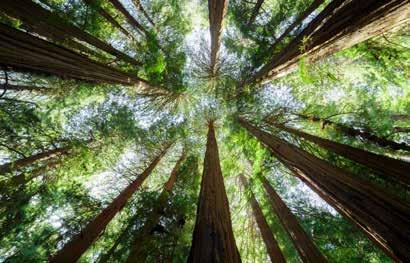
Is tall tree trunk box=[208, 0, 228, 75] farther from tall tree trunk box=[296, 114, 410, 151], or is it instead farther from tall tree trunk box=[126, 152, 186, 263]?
tall tree trunk box=[126, 152, 186, 263]

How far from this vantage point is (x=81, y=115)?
898 centimetres

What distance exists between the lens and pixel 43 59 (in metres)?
4.62

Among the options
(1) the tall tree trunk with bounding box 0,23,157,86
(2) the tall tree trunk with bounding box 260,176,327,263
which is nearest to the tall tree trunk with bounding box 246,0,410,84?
(2) the tall tree trunk with bounding box 260,176,327,263

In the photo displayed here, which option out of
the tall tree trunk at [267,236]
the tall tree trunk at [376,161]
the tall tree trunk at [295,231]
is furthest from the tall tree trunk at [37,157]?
the tall tree trunk at [376,161]

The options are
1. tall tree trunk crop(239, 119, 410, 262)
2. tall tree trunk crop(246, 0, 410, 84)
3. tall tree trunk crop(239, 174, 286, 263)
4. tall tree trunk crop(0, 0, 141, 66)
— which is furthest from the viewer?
tall tree trunk crop(239, 174, 286, 263)

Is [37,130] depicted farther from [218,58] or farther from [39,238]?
[218,58]

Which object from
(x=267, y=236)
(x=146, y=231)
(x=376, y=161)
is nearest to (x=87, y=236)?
(x=146, y=231)

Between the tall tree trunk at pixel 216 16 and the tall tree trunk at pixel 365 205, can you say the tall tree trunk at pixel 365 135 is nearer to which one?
the tall tree trunk at pixel 365 205

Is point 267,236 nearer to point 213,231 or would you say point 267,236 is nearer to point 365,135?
point 365,135

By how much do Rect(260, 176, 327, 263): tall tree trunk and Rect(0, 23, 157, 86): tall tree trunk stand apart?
4.44 meters

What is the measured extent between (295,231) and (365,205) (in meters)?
2.94

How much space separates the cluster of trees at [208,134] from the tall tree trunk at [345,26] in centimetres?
3

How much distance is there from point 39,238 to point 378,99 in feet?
26.9

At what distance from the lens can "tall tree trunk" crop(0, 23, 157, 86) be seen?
385 centimetres
